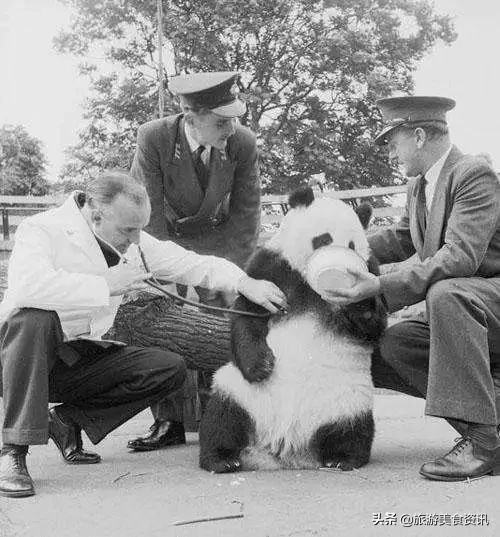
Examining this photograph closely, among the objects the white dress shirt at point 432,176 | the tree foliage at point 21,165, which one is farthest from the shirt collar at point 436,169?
the tree foliage at point 21,165

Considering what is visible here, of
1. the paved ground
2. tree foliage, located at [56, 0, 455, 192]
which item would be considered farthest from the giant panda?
tree foliage, located at [56, 0, 455, 192]

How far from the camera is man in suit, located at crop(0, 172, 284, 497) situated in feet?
11.0

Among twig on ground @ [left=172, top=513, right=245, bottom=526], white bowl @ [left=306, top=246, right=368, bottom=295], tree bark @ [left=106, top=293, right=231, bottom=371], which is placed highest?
white bowl @ [left=306, top=246, right=368, bottom=295]

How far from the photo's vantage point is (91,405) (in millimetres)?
3957

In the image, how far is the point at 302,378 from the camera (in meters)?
3.56

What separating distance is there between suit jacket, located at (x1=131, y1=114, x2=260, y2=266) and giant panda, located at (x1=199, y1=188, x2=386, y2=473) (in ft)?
3.99

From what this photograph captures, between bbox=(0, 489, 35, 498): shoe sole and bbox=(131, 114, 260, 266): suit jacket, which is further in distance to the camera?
bbox=(131, 114, 260, 266): suit jacket

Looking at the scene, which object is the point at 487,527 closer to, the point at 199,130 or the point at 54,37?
the point at 199,130

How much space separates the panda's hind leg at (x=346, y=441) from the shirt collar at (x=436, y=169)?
3.56 feet

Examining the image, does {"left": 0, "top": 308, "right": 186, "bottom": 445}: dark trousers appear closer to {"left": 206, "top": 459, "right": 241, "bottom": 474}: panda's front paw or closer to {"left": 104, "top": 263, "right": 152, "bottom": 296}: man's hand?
{"left": 104, "top": 263, "right": 152, "bottom": 296}: man's hand

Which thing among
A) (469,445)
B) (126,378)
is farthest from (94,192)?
(469,445)

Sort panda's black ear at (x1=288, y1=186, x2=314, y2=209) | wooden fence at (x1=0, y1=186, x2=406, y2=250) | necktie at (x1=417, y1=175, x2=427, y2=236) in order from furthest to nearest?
wooden fence at (x1=0, y1=186, x2=406, y2=250) → necktie at (x1=417, y1=175, x2=427, y2=236) → panda's black ear at (x1=288, y1=186, x2=314, y2=209)

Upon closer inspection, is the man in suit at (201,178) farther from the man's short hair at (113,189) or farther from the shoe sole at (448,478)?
the shoe sole at (448,478)

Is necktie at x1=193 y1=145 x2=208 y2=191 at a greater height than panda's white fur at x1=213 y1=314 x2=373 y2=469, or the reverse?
necktie at x1=193 y1=145 x2=208 y2=191
